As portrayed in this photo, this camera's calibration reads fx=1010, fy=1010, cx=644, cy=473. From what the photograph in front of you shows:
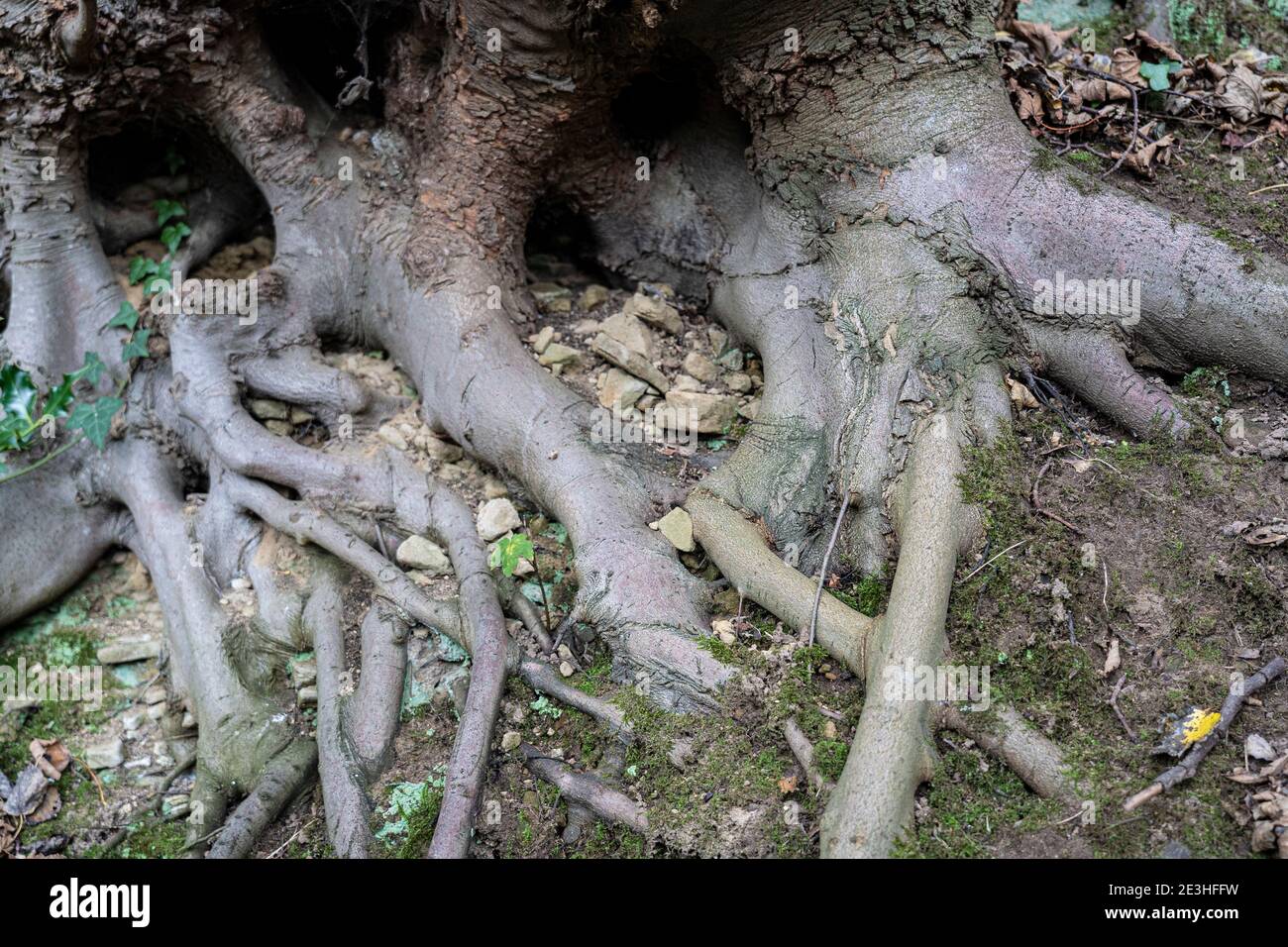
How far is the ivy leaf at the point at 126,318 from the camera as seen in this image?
4.72 metres

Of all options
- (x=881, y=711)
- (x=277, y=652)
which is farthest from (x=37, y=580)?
(x=881, y=711)

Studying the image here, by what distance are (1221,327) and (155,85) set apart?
14.7 ft

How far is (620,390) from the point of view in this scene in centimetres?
434

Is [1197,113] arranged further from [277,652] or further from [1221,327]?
[277,652]

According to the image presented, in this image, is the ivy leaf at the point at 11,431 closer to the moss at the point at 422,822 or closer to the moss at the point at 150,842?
the moss at the point at 150,842

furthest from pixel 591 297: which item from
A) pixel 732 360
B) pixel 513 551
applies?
pixel 513 551

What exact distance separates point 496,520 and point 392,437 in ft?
2.54

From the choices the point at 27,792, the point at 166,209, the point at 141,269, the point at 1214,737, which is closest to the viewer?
the point at 1214,737

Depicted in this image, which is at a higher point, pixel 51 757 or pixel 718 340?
pixel 718 340

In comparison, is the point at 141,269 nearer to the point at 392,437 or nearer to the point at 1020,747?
the point at 392,437

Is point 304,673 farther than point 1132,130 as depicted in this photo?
No

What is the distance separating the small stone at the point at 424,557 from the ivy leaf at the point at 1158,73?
369 centimetres

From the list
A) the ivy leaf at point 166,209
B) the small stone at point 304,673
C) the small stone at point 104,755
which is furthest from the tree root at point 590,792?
the ivy leaf at point 166,209

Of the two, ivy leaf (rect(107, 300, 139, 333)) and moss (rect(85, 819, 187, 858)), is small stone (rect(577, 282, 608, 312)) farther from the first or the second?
moss (rect(85, 819, 187, 858))
